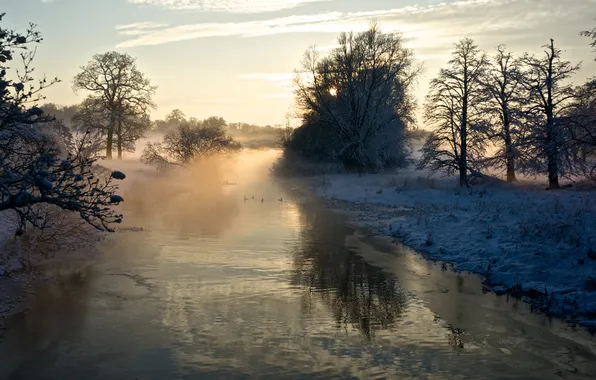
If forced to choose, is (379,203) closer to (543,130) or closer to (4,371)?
(543,130)

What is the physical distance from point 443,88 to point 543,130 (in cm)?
946

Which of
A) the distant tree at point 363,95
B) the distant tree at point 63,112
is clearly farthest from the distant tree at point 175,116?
the distant tree at point 363,95

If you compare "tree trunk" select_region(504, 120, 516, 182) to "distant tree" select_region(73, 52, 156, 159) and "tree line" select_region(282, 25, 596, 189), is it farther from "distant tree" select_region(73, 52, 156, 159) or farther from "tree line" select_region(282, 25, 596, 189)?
"distant tree" select_region(73, 52, 156, 159)

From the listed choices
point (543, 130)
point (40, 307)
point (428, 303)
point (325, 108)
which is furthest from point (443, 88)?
point (40, 307)

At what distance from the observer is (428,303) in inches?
488

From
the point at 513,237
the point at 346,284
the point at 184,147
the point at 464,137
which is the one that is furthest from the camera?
the point at 184,147

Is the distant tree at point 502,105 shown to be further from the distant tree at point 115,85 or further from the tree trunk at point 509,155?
the distant tree at point 115,85

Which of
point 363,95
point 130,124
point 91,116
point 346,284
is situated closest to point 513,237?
point 346,284

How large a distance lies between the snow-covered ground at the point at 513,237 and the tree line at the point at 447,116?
3.16m

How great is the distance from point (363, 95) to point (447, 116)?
10.3 meters

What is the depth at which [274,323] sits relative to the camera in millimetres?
10773

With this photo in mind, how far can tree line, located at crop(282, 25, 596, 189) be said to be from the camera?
1220 inches

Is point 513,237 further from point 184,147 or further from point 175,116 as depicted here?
point 175,116

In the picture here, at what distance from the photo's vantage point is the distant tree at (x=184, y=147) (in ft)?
177
